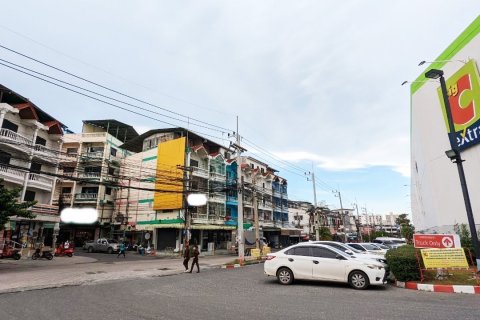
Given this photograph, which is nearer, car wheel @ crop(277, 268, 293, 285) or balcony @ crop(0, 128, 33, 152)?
car wheel @ crop(277, 268, 293, 285)

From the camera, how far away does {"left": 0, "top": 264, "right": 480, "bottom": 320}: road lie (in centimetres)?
710

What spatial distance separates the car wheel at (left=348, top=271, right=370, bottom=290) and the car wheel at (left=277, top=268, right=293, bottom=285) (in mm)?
2166

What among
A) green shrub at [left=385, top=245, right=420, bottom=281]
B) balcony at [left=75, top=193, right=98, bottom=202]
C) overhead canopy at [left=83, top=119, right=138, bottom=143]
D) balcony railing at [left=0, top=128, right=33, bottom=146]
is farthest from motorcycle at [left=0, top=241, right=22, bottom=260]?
overhead canopy at [left=83, top=119, right=138, bottom=143]

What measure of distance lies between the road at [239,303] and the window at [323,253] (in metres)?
1.06

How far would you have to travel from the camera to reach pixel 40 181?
29312 millimetres

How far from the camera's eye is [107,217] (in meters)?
45.9

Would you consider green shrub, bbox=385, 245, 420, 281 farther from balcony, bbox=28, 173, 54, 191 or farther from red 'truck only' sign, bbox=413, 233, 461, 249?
balcony, bbox=28, 173, 54, 191

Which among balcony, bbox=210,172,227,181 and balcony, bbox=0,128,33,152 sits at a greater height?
balcony, bbox=210,172,227,181

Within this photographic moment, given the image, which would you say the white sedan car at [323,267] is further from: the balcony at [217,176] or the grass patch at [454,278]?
the balcony at [217,176]

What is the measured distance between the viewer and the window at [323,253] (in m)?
11.5

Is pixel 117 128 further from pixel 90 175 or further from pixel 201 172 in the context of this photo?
pixel 201 172

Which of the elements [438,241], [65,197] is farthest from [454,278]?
[65,197]

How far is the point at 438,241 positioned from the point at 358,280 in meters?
4.03

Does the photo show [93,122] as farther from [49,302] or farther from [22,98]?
[49,302]
